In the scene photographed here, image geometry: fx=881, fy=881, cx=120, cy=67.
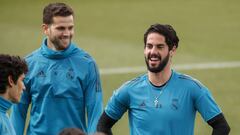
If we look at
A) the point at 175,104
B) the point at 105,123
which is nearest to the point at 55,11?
the point at 105,123

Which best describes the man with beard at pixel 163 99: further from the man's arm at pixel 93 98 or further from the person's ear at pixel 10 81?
the person's ear at pixel 10 81

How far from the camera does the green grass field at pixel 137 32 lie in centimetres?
1512

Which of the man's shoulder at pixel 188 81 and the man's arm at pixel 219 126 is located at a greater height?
the man's shoulder at pixel 188 81

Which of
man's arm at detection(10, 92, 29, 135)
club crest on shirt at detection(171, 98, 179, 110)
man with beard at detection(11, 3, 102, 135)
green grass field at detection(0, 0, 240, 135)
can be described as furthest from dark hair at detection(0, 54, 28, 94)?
green grass field at detection(0, 0, 240, 135)

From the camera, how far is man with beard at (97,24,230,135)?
25.2 feet

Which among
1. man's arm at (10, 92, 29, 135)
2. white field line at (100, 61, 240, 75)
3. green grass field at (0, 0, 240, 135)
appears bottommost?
white field line at (100, 61, 240, 75)

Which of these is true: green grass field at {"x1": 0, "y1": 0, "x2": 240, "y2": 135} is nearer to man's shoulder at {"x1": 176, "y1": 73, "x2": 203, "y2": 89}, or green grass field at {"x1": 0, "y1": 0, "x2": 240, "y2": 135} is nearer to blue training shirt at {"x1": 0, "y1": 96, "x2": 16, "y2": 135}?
man's shoulder at {"x1": 176, "y1": 73, "x2": 203, "y2": 89}

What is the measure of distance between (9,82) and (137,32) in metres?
10.7

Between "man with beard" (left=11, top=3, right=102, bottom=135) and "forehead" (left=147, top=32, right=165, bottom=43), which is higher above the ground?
"forehead" (left=147, top=32, right=165, bottom=43)

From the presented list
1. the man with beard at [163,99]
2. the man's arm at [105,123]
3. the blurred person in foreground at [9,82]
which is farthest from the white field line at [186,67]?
the blurred person in foreground at [9,82]

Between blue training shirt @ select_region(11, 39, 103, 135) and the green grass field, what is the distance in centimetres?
514

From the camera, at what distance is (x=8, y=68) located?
7066mm

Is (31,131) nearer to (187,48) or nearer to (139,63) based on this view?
(139,63)

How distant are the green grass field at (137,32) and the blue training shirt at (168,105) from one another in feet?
18.2
